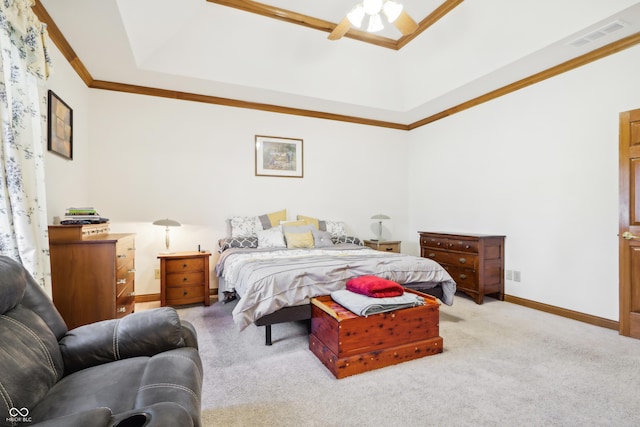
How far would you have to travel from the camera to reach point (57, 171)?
9.18 ft

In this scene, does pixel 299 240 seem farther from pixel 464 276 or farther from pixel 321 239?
pixel 464 276

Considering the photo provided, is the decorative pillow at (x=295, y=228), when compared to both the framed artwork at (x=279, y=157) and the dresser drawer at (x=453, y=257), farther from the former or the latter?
the dresser drawer at (x=453, y=257)

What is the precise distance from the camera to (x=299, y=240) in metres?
3.83

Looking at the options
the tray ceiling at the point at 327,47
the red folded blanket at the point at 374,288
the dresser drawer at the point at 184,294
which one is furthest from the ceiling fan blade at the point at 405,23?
the dresser drawer at the point at 184,294

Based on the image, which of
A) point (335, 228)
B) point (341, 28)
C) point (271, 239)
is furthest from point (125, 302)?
point (341, 28)

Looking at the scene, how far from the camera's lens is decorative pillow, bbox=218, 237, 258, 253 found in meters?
3.84

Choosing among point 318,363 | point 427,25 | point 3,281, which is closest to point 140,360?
point 3,281

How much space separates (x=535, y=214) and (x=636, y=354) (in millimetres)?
1645

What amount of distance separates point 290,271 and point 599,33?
11.4ft

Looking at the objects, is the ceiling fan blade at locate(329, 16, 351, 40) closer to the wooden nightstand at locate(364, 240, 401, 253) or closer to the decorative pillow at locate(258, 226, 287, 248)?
the decorative pillow at locate(258, 226, 287, 248)

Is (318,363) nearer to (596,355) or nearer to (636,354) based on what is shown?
(596,355)

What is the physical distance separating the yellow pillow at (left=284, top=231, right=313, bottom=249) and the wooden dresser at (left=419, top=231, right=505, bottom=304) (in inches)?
75.4

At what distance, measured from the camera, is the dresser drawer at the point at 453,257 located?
12.4ft

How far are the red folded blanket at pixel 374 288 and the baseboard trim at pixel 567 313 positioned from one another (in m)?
2.22
